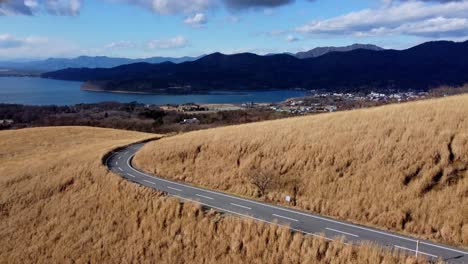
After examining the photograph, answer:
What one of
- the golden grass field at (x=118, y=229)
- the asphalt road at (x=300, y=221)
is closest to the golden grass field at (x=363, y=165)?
the asphalt road at (x=300, y=221)

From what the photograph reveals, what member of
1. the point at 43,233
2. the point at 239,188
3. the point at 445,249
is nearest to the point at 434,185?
the point at 445,249

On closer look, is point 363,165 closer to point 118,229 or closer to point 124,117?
point 118,229

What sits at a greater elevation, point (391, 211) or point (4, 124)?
point (391, 211)

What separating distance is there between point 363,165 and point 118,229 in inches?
476

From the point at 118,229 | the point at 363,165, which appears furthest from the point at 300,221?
the point at 118,229

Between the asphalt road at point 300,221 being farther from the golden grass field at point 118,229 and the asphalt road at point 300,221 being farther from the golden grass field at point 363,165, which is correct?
the golden grass field at point 118,229

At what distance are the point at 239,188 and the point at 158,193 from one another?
168 inches

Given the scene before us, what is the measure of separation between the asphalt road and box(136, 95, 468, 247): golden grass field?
2.68 ft

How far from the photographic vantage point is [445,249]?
13.2m

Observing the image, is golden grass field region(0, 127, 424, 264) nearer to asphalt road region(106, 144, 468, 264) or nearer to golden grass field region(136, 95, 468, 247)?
asphalt road region(106, 144, 468, 264)

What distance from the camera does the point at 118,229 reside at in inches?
758

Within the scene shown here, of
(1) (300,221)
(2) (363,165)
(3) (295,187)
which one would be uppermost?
(2) (363,165)

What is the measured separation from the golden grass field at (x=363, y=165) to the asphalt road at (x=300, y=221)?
82 cm

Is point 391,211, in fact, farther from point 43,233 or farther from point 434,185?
point 43,233
